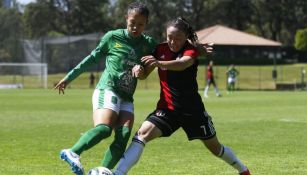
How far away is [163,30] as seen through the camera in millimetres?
67875

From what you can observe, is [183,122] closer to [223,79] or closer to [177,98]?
[177,98]

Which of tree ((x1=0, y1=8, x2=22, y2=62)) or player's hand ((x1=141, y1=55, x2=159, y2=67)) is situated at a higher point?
player's hand ((x1=141, y1=55, x2=159, y2=67))

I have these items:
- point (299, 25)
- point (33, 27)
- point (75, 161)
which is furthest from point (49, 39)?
point (75, 161)

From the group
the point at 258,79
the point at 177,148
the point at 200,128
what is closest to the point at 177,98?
the point at 200,128

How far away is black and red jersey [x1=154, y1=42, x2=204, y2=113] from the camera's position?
7.14 metres

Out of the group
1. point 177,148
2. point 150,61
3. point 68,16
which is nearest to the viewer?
point 150,61

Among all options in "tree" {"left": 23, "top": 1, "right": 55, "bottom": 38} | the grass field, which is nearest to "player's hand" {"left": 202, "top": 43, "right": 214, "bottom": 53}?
the grass field

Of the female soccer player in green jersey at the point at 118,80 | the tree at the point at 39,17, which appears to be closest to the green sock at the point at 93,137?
the female soccer player in green jersey at the point at 118,80

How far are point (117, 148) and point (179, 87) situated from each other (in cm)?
97

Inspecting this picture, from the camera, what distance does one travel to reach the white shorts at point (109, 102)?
724cm

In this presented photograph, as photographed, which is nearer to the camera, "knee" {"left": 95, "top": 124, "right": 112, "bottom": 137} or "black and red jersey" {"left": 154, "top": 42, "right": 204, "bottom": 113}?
"knee" {"left": 95, "top": 124, "right": 112, "bottom": 137}

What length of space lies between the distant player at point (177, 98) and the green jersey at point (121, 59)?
25 centimetres

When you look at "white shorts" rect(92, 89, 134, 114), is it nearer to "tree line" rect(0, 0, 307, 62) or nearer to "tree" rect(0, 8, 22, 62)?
"tree" rect(0, 8, 22, 62)

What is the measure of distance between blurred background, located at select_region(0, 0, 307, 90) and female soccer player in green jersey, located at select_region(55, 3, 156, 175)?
53.5 m
